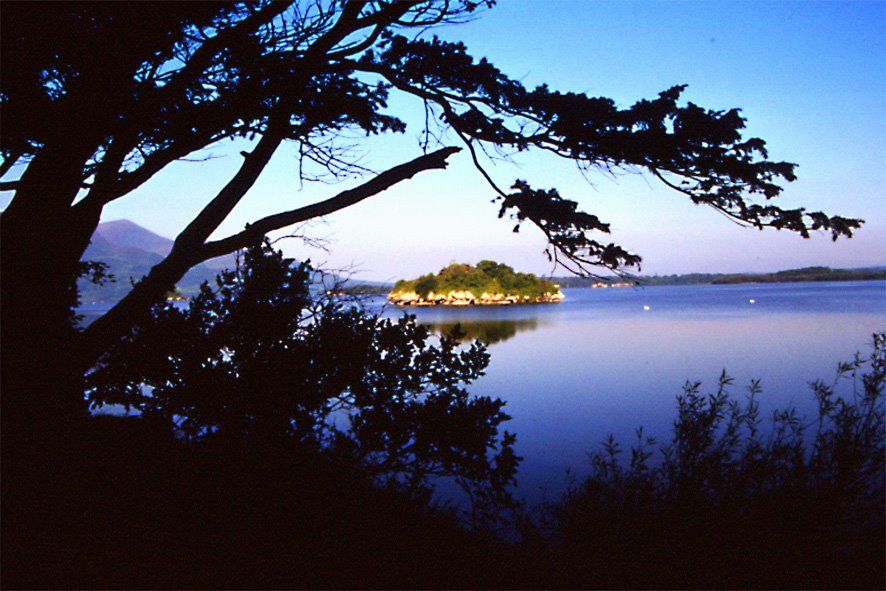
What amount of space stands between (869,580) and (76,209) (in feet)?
17.6

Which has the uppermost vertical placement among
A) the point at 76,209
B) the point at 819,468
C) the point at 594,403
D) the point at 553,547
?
the point at 76,209

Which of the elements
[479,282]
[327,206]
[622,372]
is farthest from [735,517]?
[479,282]

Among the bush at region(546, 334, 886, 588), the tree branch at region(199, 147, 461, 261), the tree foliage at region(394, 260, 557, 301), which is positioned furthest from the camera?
the tree foliage at region(394, 260, 557, 301)

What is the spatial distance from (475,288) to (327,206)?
6892 cm

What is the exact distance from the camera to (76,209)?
365 cm

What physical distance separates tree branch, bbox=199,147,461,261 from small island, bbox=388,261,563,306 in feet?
153

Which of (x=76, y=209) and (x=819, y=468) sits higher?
(x=76, y=209)

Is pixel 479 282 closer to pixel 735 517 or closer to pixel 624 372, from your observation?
pixel 624 372

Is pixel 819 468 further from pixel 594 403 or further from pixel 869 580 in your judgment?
pixel 594 403

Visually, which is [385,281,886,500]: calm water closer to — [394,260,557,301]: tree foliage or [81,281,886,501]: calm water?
[81,281,886,501]: calm water

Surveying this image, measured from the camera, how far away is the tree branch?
399 cm

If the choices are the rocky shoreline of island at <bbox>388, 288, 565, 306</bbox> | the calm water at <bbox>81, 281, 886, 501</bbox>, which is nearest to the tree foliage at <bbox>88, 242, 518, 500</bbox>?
the calm water at <bbox>81, 281, 886, 501</bbox>

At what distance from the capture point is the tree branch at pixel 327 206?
3986 mm

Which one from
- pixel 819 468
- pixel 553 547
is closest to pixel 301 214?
pixel 553 547
